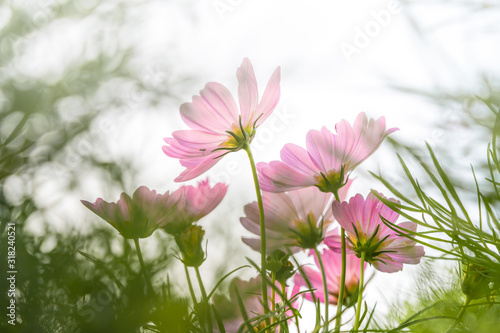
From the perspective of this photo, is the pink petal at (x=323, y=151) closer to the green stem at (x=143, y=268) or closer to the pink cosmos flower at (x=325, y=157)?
the pink cosmos flower at (x=325, y=157)

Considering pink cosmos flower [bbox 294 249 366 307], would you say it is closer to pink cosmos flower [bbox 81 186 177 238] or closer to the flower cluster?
the flower cluster

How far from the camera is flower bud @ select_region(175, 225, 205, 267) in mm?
252

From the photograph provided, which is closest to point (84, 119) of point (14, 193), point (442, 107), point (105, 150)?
point (105, 150)

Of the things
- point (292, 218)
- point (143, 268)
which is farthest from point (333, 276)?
point (143, 268)

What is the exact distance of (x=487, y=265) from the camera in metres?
0.24

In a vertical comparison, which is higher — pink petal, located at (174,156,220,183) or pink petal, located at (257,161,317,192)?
pink petal, located at (174,156,220,183)

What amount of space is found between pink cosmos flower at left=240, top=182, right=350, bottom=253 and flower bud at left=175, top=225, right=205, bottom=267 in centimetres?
3

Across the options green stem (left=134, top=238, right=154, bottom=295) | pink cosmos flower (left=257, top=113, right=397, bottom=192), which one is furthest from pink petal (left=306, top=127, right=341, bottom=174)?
green stem (left=134, top=238, right=154, bottom=295)

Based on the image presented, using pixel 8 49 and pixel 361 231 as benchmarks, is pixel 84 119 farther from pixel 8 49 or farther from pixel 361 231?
pixel 361 231

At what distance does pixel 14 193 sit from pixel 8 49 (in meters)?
0.51

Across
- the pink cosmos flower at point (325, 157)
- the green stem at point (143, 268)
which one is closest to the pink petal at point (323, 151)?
the pink cosmos flower at point (325, 157)

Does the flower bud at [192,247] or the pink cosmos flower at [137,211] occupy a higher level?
the pink cosmos flower at [137,211]

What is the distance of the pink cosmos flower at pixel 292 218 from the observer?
284 millimetres

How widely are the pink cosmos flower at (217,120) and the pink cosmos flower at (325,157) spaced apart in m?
0.03
